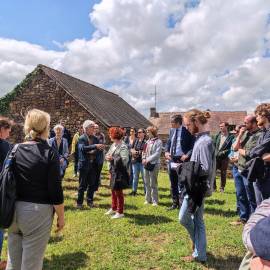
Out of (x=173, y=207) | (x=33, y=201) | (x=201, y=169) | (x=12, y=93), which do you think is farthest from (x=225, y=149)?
(x=12, y=93)

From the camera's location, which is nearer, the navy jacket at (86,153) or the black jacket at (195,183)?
the black jacket at (195,183)

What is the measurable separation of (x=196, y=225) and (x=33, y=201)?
8.60 feet

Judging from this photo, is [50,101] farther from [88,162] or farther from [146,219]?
[146,219]

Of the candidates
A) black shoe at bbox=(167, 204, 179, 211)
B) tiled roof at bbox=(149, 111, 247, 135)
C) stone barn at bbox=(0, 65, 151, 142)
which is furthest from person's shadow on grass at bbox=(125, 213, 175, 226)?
tiled roof at bbox=(149, 111, 247, 135)

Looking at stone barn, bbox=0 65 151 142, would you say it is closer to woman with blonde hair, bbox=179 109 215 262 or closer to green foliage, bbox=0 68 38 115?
green foliage, bbox=0 68 38 115

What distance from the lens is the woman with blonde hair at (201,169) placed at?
15.9 ft

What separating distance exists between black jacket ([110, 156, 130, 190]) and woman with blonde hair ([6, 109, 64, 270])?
409cm

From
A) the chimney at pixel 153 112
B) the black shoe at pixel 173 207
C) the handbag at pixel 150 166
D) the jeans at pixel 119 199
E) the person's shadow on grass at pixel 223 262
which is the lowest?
the person's shadow on grass at pixel 223 262

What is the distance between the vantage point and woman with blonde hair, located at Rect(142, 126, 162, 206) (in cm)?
904

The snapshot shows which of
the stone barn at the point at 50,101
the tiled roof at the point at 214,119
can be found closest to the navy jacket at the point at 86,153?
the stone barn at the point at 50,101

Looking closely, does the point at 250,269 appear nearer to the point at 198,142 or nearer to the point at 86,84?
the point at 198,142

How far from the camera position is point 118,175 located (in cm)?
755

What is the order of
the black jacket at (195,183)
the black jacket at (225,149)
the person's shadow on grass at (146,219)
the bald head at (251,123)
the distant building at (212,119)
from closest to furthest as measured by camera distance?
the black jacket at (195,183)
the bald head at (251,123)
the person's shadow on grass at (146,219)
the black jacket at (225,149)
the distant building at (212,119)

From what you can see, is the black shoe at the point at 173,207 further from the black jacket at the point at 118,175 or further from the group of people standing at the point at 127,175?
the black jacket at the point at 118,175
